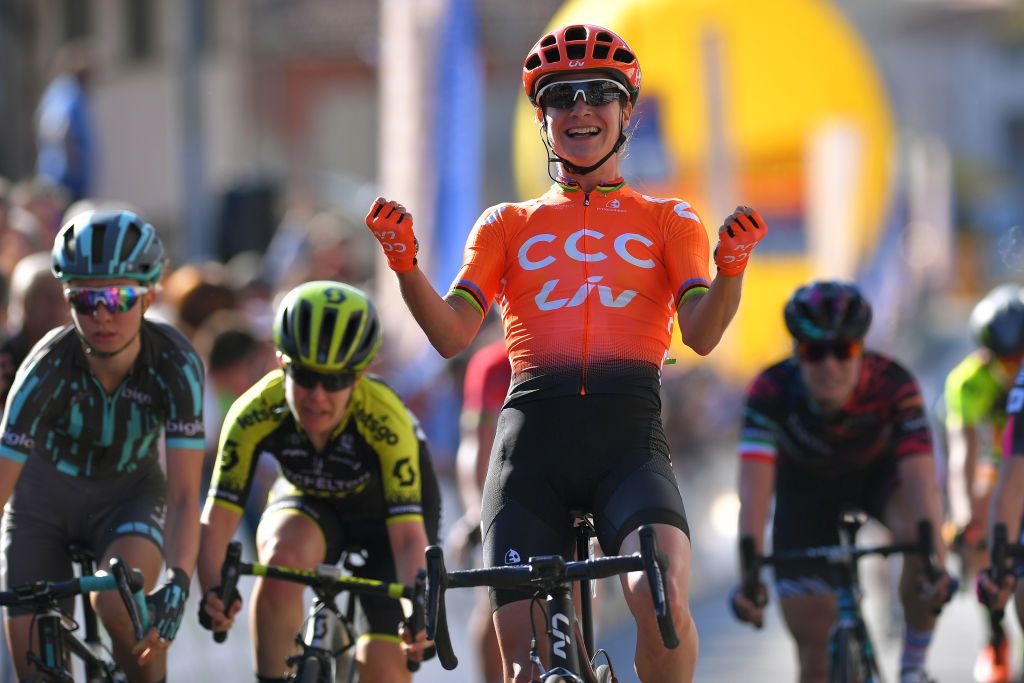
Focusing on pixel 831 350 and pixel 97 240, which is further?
pixel 831 350

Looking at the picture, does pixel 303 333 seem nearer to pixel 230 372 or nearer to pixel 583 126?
pixel 583 126

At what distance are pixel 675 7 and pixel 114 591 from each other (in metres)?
20.7

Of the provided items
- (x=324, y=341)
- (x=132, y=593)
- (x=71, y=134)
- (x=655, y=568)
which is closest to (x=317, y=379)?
(x=324, y=341)

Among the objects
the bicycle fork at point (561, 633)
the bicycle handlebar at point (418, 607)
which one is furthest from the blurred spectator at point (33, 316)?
the bicycle fork at point (561, 633)

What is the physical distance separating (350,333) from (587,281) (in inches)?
52.1

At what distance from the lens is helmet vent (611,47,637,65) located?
601 centimetres

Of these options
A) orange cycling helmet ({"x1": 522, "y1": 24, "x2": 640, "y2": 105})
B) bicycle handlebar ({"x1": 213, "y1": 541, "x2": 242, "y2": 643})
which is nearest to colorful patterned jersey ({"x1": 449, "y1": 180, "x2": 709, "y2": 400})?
orange cycling helmet ({"x1": 522, "y1": 24, "x2": 640, "y2": 105})

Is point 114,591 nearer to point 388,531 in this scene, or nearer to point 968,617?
point 388,531

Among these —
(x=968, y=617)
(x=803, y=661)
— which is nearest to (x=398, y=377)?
(x=968, y=617)

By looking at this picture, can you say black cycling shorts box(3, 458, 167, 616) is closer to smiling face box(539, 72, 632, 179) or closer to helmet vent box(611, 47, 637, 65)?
smiling face box(539, 72, 632, 179)

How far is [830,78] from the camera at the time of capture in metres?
27.3

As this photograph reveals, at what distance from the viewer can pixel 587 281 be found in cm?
593

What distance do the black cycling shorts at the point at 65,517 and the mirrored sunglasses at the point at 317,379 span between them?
813 mm

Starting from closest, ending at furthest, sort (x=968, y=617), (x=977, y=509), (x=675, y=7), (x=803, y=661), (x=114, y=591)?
(x=114, y=591) < (x=803, y=661) < (x=977, y=509) < (x=968, y=617) < (x=675, y=7)
